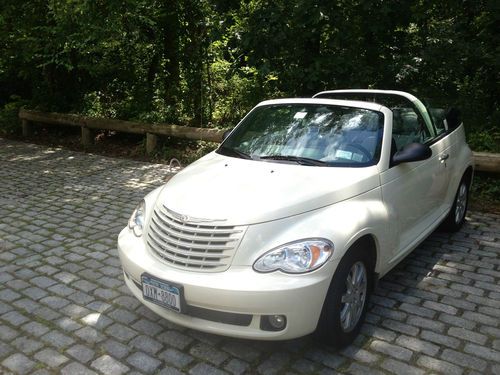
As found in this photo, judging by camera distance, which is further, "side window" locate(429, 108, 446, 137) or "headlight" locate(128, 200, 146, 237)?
"side window" locate(429, 108, 446, 137)

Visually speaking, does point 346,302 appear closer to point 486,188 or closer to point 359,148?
point 359,148

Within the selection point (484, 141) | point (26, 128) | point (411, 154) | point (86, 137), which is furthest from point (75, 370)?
point (26, 128)

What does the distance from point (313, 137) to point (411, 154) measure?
2.65ft

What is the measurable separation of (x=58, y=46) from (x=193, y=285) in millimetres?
10138

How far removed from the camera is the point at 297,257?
9.91 feet

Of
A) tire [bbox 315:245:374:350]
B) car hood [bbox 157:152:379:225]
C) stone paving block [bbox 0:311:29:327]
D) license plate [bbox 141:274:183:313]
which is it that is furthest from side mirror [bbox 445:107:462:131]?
stone paving block [bbox 0:311:29:327]

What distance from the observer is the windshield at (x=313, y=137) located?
13.0 feet

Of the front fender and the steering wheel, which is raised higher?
the steering wheel

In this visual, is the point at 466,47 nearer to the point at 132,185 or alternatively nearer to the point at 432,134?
the point at 432,134

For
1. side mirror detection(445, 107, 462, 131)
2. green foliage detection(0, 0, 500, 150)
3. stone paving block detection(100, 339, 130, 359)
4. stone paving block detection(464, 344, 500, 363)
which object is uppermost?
green foliage detection(0, 0, 500, 150)

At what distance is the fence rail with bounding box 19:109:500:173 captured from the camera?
→ 713 cm

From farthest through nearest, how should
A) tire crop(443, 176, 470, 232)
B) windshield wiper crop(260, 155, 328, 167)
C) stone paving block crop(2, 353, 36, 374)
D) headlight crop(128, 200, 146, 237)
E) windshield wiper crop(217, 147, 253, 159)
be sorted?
tire crop(443, 176, 470, 232) < windshield wiper crop(217, 147, 253, 159) < windshield wiper crop(260, 155, 328, 167) < headlight crop(128, 200, 146, 237) < stone paving block crop(2, 353, 36, 374)

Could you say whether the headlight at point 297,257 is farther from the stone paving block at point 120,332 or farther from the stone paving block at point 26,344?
the stone paving block at point 26,344

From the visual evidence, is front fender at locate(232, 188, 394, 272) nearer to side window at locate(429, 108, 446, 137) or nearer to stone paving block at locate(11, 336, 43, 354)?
stone paving block at locate(11, 336, 43, 354)
